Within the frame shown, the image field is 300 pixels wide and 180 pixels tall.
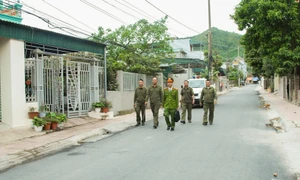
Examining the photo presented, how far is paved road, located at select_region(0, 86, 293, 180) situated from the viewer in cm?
578

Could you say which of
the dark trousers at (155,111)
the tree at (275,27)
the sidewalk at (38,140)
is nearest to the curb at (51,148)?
the sidewalk at (38,140)

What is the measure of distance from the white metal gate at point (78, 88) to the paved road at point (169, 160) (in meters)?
4.66

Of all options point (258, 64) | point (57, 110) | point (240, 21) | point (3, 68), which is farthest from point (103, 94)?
point (258, 64)

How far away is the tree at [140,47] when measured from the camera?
21.3m

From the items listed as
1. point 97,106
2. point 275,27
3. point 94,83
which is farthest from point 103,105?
point 275,27

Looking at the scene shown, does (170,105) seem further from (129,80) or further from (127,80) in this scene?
(129,80)

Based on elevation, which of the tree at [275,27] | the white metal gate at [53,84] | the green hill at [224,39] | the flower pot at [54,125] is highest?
the green hill at [224,39]

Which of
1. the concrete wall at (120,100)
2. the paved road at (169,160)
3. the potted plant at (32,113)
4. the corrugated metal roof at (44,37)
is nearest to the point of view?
the paved road at (169,160)

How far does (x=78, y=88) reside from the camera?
14.6 m

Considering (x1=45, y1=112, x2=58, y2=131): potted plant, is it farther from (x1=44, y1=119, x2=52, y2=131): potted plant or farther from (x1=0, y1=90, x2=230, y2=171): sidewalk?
(x1=0, y1=90, x2=230, y2=171): sidewalk

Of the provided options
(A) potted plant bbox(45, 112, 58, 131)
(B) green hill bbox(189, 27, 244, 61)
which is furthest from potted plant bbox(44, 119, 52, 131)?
(B) green hill bbox(189, 27, 244, 61)

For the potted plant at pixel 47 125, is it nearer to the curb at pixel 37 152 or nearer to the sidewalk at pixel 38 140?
the sidewalk at pixel 38 140

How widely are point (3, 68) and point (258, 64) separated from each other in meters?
30.3

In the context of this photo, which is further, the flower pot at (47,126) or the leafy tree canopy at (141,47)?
the leafy tree canopy at (141,47)
